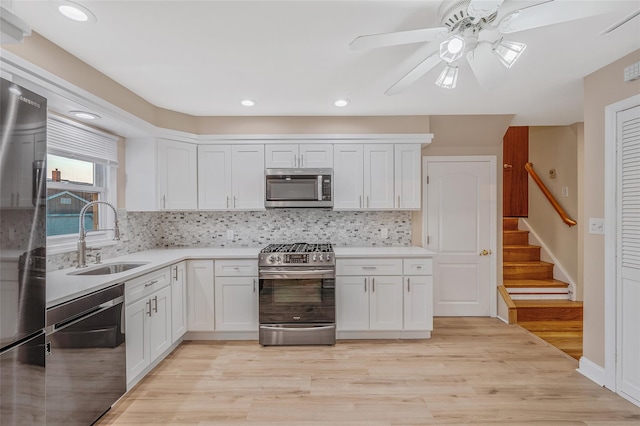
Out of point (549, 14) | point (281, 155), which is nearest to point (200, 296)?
point (281, 155)

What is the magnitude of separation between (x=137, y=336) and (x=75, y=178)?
1.51 meters

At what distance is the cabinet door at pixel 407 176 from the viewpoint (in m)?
3.51

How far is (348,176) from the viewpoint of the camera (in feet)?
11.5

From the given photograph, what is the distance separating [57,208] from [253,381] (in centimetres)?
212

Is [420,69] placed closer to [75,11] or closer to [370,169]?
[370,169]

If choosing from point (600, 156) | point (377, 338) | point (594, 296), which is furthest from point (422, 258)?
point (600, 156)

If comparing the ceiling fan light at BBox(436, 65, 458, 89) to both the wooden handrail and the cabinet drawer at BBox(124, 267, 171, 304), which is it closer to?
the cabinet drawer at BBox(124, 267, 171, 304)

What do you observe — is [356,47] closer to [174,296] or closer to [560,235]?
[174,296]

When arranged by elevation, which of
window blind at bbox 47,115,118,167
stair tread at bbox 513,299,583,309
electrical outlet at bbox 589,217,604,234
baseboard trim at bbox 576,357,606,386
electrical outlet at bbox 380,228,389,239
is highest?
window blind at bbox 47,115,118,167

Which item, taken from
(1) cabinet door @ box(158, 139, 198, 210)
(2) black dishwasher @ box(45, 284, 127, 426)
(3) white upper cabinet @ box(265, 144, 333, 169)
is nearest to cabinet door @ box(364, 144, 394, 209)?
(3) white upper cabinet @ box(265, 144, 333, 169)

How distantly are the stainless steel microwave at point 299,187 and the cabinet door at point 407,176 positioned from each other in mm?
800

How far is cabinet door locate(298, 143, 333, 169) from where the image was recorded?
350cm

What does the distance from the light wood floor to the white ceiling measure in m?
2.46

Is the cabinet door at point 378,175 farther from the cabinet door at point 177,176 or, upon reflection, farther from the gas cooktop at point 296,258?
the cabinet door at point 177,176
